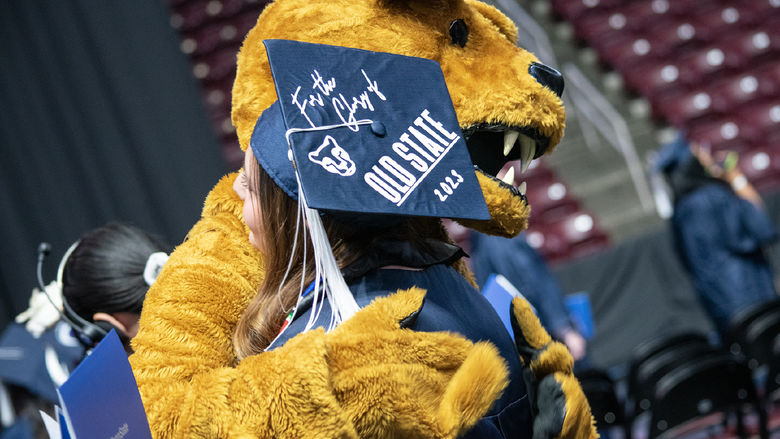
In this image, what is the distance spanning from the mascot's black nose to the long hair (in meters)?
0.28

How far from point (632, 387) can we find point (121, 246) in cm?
188

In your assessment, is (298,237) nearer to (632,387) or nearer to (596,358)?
(632,387)

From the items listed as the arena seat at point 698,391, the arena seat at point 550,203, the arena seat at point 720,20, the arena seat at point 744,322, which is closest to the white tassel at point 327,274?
the arena seat at point 698,391

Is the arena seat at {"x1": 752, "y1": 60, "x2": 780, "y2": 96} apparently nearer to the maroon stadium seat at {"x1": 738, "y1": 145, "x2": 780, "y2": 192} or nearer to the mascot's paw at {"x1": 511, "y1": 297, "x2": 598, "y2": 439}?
the maroon stadium seat at {"x1": 738, "y1": 145, "x2": 780, "y2": 192}

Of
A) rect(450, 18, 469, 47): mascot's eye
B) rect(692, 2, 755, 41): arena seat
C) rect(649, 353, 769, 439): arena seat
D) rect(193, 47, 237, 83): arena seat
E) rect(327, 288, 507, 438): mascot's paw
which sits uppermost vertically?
rect(450, 18, 469, 47): mascot's eye

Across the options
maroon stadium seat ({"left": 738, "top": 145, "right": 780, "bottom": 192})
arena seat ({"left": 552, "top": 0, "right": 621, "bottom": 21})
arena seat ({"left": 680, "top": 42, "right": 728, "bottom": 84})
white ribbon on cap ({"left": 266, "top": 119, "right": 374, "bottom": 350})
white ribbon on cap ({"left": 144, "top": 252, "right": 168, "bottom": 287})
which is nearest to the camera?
white ribbon on cap ({"left": 266, "top": 119, "right": 374, "bottom": 350})

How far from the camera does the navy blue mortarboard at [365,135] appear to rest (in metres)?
0.76

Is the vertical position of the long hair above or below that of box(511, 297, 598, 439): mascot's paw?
above

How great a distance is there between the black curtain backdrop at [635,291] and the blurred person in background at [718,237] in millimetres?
772

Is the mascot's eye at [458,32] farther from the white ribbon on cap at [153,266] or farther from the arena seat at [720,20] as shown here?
the arena seat at [720,20]

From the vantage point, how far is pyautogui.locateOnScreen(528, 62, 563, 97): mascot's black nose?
3.10ft

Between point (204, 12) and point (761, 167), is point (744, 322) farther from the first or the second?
point (204, 12)

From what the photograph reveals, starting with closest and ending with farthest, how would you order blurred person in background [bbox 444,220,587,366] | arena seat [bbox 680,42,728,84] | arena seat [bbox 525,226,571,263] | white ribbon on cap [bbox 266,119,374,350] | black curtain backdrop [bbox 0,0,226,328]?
1. white ribbon on cap [bbox 266,119,374,350]
2. blurred person in background [bbox 444,220,587,366]
3. black curtain backdrop [bbox 0,0,226,328]
4. arena seat [bbox 525,226,571,263]
5. arena seat [bbox 680,42,728,84]

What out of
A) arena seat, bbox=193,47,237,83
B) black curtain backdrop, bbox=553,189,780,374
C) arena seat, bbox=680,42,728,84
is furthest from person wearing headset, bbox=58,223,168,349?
arena seat, bbox=680,42,728,84
